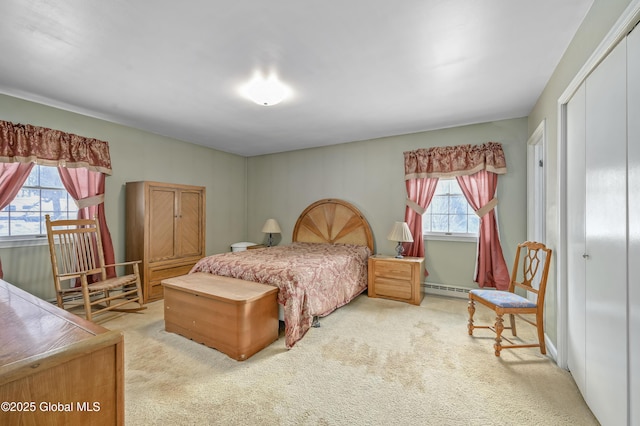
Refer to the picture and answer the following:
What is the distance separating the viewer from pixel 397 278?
3.81 meters

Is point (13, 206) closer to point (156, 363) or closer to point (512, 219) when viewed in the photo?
point (156, 363)

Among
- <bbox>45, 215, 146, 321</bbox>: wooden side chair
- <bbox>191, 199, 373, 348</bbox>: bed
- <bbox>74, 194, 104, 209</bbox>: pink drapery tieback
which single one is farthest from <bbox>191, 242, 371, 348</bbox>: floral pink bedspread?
<bbox>74, 194, 104, 209</bbox>: pink drapery tieback

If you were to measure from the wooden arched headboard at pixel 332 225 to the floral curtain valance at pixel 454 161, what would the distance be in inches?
41.8

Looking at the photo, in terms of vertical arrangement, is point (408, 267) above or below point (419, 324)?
above

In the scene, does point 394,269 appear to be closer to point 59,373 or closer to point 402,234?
point 402,234

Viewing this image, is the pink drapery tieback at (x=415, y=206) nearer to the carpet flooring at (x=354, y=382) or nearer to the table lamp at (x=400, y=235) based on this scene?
the table lamp at (x=400, y=235)

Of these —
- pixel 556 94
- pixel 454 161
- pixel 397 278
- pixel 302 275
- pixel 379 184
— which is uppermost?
pixel 556 94

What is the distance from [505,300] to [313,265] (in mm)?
1847

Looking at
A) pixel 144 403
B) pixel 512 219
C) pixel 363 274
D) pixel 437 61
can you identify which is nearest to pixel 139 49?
pixel 437 61

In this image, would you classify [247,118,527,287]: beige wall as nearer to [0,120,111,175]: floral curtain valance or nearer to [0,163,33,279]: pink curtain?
[0,120,111,175]: floral curtain valance

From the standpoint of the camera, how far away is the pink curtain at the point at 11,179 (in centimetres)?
294

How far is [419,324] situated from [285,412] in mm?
1858

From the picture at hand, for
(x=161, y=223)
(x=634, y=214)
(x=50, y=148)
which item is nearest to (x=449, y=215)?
(x=634, y=214)

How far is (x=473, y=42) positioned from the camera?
204 centimetres
